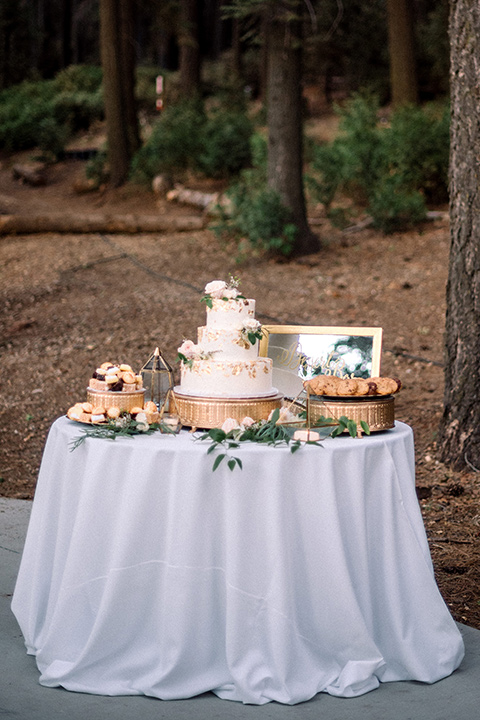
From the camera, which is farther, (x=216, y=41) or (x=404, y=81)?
(x=216, y=41)

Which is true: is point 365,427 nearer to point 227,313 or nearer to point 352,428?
point 352,428

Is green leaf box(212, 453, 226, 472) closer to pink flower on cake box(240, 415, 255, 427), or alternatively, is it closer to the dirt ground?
pink flower on cake box(240, 415, 255, 427)

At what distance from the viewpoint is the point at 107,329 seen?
9.99m

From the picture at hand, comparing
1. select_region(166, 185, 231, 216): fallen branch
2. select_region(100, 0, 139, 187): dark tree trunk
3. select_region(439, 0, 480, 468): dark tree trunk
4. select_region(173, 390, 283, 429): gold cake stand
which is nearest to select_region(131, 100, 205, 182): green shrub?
select_region(100, 0, 139, 187): dark tree trunk

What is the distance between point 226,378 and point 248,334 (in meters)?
0.21

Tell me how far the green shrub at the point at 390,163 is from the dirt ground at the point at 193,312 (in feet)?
1.49

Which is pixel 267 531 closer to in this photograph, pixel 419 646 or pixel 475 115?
pixel 419 646

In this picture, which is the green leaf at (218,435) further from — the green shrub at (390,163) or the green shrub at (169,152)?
the green shrub at (169,152)

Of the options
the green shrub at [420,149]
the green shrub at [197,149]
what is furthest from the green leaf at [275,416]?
the green shrub at [197,149]

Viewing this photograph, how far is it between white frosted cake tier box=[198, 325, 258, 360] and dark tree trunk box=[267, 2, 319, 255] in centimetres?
895

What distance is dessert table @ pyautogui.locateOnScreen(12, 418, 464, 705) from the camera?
3.12 meters

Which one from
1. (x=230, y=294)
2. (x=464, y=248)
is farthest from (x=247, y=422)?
(x=464, y=248)

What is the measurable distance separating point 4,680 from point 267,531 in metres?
1.20

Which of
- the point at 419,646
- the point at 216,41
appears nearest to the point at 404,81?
the point at 419,646
